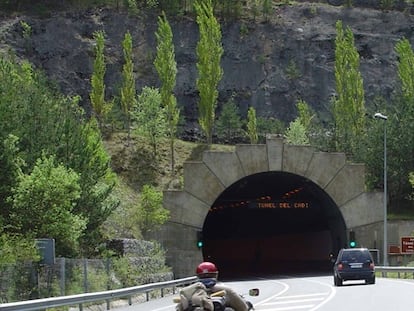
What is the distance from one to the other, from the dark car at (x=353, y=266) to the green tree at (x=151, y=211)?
16.9 metres

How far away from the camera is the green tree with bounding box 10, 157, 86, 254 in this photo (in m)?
29.2

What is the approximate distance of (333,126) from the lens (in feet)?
270

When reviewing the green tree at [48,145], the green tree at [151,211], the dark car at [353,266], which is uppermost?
the green tree at [48,145]

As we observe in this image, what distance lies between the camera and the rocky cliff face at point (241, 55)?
9494 centimetres

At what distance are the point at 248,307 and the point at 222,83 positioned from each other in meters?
87.0

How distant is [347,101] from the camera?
79.5 meters

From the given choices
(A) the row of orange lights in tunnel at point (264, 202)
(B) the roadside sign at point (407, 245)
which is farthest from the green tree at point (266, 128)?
(B) the roadside sign at point (407, 245)

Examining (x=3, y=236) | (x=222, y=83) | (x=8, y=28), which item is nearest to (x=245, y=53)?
(x=222, y=83)

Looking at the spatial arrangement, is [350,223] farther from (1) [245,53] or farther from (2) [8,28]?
(2) [8,28]

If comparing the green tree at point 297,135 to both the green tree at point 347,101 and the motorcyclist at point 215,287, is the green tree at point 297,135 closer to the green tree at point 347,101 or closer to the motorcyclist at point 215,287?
the green tree at point 347,101

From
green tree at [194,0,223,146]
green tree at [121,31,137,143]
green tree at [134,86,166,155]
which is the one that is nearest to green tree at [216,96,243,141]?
green tree at [194,0,223,146]

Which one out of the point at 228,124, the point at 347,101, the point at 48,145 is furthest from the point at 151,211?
the point at 228,124

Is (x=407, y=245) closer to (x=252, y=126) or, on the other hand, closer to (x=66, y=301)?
(x=252, y=126)

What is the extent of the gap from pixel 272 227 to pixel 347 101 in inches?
594
